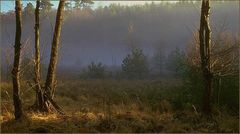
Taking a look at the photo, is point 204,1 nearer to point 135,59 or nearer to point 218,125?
point 218,125

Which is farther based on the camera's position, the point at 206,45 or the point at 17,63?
the point at 206,45

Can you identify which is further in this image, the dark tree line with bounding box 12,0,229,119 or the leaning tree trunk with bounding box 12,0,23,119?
the dark tree line with bounding box 12,0,229,119

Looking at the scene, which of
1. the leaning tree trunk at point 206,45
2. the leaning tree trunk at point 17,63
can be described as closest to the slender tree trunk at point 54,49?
the leaning tree trunk at point 17,63

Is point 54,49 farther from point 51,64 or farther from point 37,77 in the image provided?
point 37,77

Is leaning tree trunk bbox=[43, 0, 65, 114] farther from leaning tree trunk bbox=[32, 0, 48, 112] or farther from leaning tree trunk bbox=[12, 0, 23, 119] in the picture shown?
leaning tree trunk bbox=[12, 0, 23, 119]

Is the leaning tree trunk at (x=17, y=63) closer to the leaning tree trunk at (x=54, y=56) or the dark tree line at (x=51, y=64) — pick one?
the dark tree line at (x=51, y=64)

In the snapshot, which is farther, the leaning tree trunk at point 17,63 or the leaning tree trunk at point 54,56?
the leaning tree trunk at point 54,56

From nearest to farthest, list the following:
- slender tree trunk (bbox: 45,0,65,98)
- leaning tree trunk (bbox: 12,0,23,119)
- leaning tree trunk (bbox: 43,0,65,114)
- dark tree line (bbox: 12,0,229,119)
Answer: leaning tree trunk (bbox: 12,0,23,119) < dark tree line (bbox: 12,0,229,119) < leaning tree trunk (bbox: 43,0,65,114) < slender tree trunk (bbox: 45,0,65,98)

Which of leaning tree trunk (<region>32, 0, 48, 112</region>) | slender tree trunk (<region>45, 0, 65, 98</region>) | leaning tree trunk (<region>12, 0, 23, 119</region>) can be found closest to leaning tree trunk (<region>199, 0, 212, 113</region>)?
slender tree trunk (<region>45, 0, 65, 98</region>)

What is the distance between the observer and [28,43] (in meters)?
13.7

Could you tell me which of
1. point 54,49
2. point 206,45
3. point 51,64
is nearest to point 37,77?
point 51,64

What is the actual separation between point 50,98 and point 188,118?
4782 millimetres

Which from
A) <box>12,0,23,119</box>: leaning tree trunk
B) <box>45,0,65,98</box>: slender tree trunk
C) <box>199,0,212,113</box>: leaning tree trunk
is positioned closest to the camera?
<box>12,0,23,119</box>: leaning tree trunk

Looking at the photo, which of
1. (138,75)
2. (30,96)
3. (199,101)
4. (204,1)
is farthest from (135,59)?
(204,1)
